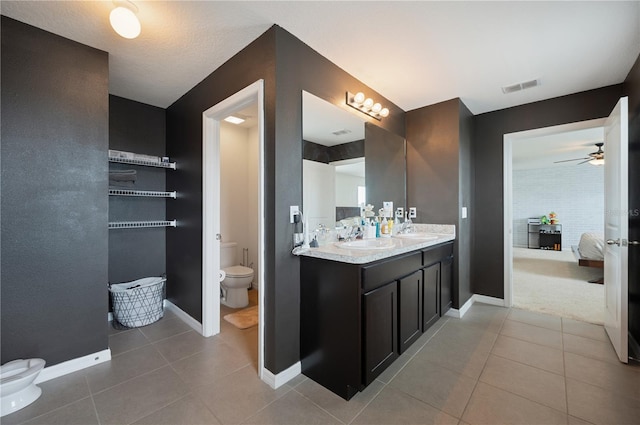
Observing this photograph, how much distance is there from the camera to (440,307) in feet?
8.51

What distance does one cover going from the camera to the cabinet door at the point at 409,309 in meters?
1.95

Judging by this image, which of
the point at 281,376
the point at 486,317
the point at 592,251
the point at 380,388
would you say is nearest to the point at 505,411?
the point at 380,388

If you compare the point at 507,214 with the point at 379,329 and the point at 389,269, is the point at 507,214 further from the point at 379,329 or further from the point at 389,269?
the point at 379,329

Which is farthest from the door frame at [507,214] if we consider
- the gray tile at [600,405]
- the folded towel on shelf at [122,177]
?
the folded towel on shelf at [122,177]

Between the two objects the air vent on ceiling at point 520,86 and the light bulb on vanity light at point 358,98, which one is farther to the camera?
the air vent on ceiling at point 520,86

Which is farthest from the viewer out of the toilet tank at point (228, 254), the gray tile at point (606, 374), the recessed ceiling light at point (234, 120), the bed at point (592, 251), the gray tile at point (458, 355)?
the bed at point (592, 251)

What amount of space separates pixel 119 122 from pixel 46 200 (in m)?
1.42

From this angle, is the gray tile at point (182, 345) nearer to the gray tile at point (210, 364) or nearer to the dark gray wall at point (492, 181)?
the gray tile at point (210, 364)

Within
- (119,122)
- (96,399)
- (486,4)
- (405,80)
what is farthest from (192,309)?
(486,4)

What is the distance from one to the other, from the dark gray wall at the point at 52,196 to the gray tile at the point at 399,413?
202 centimetres

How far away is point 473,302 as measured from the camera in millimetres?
3406

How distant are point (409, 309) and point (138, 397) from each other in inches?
74.2

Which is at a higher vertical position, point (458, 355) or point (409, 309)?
point (409, 309)

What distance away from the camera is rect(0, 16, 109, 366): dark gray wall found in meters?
1.75
